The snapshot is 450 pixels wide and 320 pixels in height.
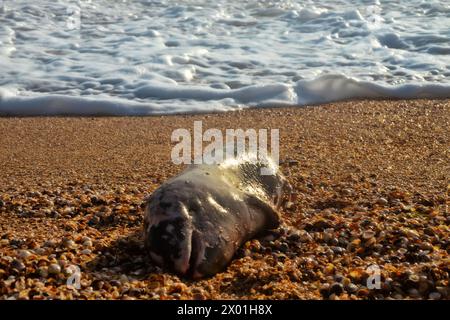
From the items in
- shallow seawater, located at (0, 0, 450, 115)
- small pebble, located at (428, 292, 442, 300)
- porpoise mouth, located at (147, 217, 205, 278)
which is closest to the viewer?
small pebble, located at (428, 292, 442, 300)

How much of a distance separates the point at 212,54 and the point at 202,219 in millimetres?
4661

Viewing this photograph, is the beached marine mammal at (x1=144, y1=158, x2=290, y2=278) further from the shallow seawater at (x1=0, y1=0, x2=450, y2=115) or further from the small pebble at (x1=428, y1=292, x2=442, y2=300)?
the shallow seawater at (x1=0, y1=0, x2=450, y2=115)

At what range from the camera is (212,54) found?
713 centimetres

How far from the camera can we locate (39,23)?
8102 mm

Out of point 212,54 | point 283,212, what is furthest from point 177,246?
point 212,54

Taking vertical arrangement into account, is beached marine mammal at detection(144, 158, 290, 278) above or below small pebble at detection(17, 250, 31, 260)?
above

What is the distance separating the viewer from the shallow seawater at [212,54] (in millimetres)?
5949

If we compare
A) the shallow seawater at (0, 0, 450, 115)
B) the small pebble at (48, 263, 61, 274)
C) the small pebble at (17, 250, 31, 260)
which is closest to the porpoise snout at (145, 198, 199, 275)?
the small pebble at (48, 263, 61, 274)

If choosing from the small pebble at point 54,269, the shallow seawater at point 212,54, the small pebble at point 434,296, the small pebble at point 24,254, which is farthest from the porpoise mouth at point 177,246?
the shallow seawater at point 212,54

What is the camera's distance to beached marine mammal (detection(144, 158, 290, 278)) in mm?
2605

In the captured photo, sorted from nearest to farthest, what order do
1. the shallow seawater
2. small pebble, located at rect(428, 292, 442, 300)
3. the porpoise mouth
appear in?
1. small pebble, located at rect(428, 292, 442, 300)
2. the porpoise mouth
3. the shallow seawater

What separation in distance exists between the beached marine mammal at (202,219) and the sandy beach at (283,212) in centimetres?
7

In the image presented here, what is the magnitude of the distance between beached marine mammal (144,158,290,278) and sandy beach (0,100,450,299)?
0.23 feet
